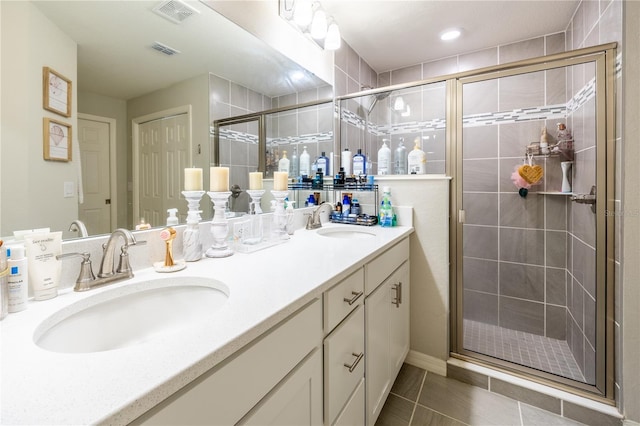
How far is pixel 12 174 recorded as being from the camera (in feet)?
2.22

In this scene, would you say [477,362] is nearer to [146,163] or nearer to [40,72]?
[146,163]

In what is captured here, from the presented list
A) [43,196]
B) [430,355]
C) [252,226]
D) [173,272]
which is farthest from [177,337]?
[430,355]

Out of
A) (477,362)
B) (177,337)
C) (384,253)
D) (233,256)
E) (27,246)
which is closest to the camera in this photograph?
(177,337)

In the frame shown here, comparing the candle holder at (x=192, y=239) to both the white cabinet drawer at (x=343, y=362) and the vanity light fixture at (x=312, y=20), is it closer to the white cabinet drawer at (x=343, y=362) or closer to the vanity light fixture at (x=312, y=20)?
the white cabinet drawer at (x=343, y=362)

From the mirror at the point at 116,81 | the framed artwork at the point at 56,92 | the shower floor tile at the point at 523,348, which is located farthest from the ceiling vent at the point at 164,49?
the shower floor tile at the point at 523,348

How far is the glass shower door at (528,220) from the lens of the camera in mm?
1685

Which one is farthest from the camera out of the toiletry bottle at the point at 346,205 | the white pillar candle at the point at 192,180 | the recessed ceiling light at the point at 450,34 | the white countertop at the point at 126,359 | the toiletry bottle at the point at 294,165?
the recessed ceiling light at the point at 450,34

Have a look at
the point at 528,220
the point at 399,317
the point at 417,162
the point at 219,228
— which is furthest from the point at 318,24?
the point at 528,220

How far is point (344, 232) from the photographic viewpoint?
179 centimetres

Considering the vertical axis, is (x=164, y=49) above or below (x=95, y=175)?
above

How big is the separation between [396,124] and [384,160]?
487 millimetres

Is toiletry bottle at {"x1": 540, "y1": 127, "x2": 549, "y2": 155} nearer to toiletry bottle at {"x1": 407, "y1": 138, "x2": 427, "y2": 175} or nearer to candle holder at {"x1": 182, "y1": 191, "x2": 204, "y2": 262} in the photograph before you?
toiletry bottle at {"x1": 407, "y1": 138, "x2": 427, "y2": 175}

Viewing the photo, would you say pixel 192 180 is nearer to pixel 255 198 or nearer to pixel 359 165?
pixel 255 198

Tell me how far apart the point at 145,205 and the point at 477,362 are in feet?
6.15
